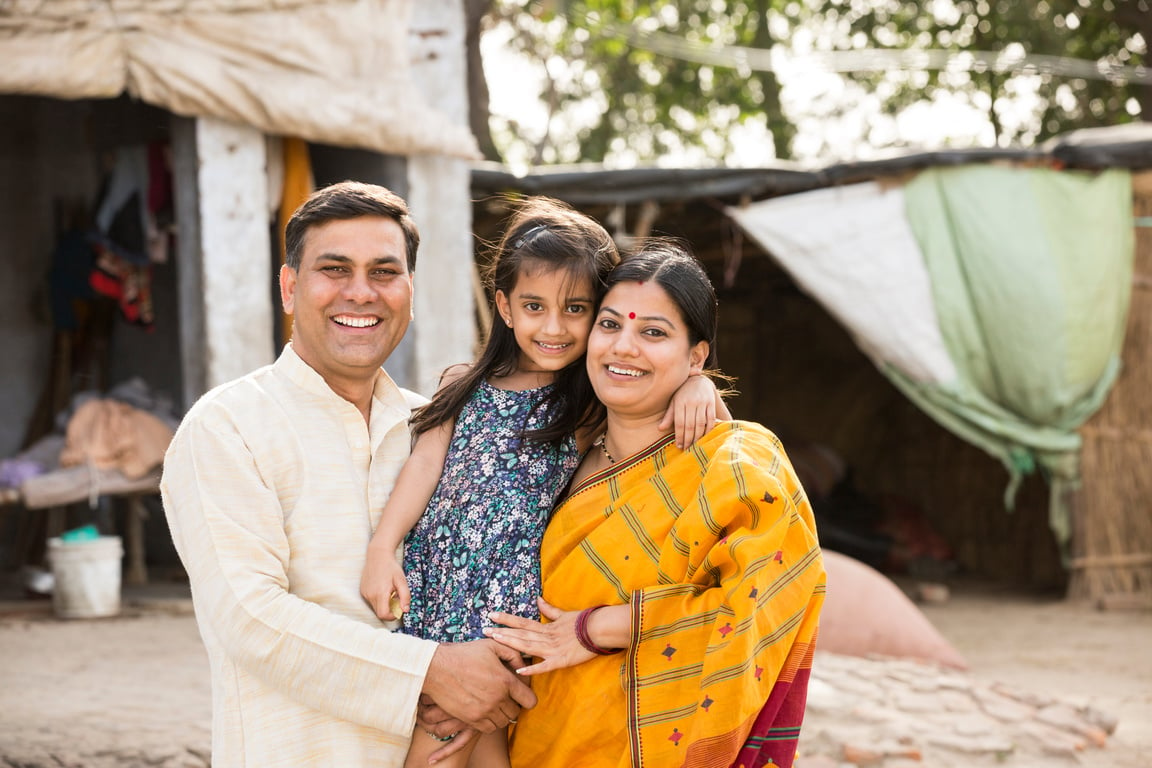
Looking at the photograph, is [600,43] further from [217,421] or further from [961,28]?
[217,421]

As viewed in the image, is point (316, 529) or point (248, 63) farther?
point (248, 63)

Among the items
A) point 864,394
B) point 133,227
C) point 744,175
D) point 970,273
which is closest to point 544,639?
point 744,175

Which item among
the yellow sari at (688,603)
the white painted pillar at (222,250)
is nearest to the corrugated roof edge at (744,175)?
the white painted pillar at (222,250)

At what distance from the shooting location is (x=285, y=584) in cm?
211

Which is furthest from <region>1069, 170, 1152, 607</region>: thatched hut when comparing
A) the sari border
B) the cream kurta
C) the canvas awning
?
the cream kurta

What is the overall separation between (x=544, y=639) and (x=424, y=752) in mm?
298

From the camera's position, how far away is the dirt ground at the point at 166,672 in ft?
13.6

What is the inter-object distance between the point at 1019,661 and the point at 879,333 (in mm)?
2055

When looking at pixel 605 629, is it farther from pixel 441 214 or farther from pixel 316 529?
pixel 441 214

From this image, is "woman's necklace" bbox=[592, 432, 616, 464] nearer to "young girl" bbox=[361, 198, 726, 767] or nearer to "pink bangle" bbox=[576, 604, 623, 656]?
"young girl" bbox=[361, 198, 726, 767]

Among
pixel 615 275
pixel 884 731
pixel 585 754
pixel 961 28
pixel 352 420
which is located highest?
pixel 961 28

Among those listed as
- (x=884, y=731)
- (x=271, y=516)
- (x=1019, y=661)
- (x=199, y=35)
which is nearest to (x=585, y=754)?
(x=271, y=516)

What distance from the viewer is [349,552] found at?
2229 millimetres

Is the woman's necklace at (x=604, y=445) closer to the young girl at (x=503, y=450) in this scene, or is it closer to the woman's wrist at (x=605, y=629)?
the young girl at (x=503, y=450)
